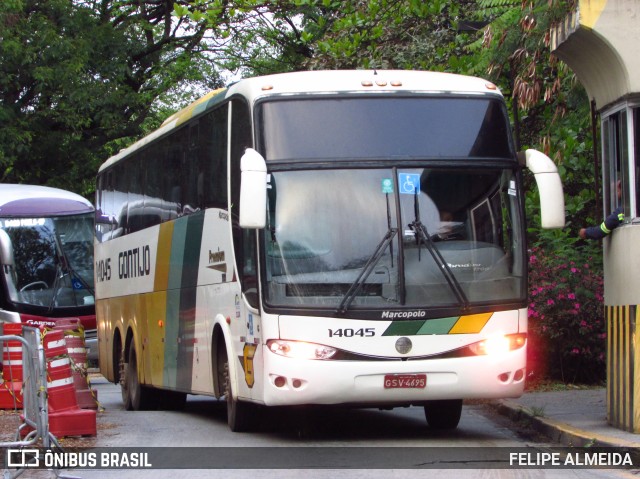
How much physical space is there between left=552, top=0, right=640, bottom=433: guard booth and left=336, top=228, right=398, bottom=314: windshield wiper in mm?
2265

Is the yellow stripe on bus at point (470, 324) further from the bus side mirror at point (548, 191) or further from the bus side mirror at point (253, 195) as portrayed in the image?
the bus side mirror at point (253, 195)

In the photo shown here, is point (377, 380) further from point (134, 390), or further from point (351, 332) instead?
point (134, 390)

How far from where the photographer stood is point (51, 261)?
2605 centimetres

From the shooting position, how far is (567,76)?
14.9 m

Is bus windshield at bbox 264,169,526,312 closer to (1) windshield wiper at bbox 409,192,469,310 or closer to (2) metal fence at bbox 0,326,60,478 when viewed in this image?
→ (1) windshield wiper at bbox 409,192,469,310

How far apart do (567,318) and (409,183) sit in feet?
17.8

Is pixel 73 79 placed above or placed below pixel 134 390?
above

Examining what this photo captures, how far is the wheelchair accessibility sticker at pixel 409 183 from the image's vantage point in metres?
11.0

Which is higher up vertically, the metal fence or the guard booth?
the guard booth

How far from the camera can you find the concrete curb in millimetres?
10117

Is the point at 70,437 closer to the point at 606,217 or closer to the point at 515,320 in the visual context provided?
the point at 515,320

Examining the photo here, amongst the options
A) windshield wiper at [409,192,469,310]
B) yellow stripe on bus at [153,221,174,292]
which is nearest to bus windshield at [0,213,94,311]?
yellow stripe on bus at [153,221,174,292]

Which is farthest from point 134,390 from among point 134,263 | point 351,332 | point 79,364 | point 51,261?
point 51,261

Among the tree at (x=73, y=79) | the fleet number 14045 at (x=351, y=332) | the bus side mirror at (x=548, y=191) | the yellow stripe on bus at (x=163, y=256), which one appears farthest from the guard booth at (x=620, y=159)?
the tree at (x=73, y=79)
